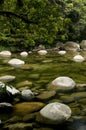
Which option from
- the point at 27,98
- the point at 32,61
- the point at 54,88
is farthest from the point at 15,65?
the point at 27,98

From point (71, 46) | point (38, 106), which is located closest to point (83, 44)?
point (71, 46)

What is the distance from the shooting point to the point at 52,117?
8.14 meters

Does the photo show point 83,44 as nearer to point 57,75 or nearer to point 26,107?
point 57,75

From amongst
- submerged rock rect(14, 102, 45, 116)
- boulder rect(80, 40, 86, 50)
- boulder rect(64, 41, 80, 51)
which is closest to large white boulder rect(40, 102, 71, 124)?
submerged rock rect(14, 102, 45, 116)

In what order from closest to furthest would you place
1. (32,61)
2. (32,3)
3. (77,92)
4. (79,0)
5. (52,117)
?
(32,3) < (52,117) < (77,92) < (32,61) < (79,0)

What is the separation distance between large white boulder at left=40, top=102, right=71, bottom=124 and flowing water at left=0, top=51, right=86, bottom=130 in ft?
0.54

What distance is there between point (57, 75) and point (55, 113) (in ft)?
20.2

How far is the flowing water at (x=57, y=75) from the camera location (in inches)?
325

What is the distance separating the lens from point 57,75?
46.9 ft

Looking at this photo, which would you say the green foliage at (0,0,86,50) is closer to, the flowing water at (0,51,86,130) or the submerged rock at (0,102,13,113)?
the flowing water at (0,51,86,130)

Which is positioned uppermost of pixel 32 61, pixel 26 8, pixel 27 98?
Answer: pixel 26 8

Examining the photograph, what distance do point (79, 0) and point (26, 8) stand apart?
26.1 meters

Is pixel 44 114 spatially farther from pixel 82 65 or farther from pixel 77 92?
pixel 82 65

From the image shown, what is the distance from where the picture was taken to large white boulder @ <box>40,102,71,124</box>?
808 cm
